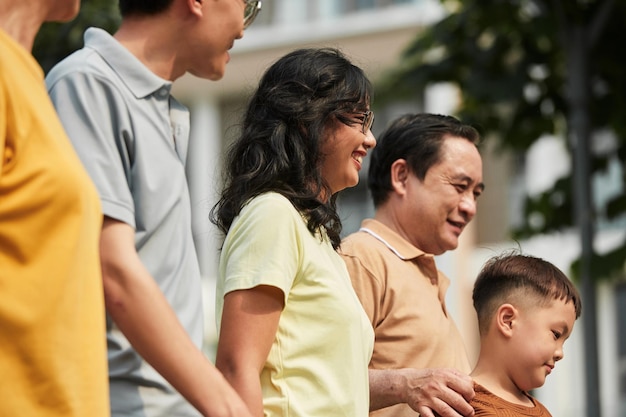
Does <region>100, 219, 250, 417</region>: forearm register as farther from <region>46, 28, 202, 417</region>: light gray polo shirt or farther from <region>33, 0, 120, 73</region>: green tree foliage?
<region>33, 0, 120, 73</region>: green tree foliage

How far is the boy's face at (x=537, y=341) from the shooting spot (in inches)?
141

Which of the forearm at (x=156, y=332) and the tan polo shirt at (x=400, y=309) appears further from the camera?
the tan polo shirt at (x=400, y=309)

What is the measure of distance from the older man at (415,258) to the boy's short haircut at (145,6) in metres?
1.18

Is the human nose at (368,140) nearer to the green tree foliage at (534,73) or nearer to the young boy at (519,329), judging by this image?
the young boy at (519,329)

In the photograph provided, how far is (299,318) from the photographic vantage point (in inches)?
118

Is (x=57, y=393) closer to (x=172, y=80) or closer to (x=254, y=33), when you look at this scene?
(x=172, y=80)

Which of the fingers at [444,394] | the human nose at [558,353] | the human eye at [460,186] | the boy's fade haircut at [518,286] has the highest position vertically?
the human eye at [460,186]

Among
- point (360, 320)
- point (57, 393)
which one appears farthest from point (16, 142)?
point (360, 320)

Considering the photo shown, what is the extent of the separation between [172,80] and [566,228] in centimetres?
683

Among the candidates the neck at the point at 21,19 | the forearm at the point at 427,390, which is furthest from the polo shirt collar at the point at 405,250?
the neck at the point at 21,19

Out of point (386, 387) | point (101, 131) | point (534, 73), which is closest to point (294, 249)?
point (101, 131)

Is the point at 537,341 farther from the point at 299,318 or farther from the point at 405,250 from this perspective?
the point at 299,318

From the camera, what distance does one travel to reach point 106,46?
2.76 metres

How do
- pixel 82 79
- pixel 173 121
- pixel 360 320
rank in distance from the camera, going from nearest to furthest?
pixel 82 79
pixel 173 121
pixel 360 320
